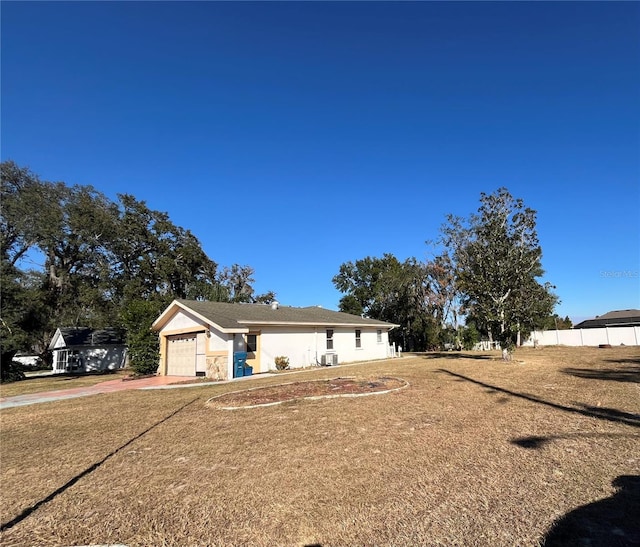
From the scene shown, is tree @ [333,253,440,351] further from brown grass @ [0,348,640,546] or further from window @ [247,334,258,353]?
brown grass @ [0,348,640,546]

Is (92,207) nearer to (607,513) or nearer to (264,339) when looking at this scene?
(264,339)

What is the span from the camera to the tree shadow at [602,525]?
316 centimetres

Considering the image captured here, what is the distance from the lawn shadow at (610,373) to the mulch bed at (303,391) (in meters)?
6.22

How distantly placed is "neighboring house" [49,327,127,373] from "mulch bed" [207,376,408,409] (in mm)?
27531

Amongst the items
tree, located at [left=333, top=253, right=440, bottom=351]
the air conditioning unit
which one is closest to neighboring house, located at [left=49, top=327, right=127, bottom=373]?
the air conditioning unit

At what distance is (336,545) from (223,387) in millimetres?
Answer: 11724

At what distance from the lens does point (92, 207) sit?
3584 centimetres

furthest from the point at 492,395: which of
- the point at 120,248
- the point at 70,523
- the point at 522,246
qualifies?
the point at 120,248

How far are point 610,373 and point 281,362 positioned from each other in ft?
46.9

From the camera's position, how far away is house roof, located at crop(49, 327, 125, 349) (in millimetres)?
32844

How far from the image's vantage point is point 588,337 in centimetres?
3334

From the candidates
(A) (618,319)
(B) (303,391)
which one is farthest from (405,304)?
(A) (618,319)

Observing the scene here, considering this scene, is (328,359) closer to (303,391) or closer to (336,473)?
(303,391)

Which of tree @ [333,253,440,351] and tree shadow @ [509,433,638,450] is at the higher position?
tree @ [333,253,440,351]
